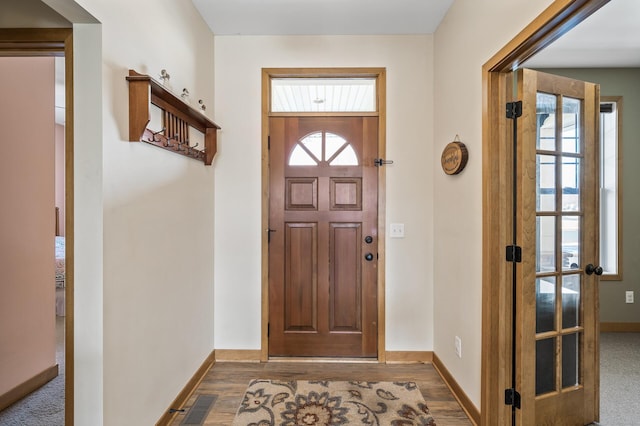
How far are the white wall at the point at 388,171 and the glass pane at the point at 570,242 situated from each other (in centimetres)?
105

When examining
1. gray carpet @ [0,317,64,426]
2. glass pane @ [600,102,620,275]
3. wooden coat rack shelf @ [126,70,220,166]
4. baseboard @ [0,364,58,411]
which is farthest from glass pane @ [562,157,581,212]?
baseboard @ [0,364,58,411]

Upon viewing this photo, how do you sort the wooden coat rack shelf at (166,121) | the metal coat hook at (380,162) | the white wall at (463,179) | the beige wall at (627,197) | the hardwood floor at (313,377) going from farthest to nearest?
the beige wall at (627,197)
the metal coat hook at (380,162)
the hardwood floor at (313,377)
the white wall at (463,179)
the wooden coat rack shelf at (166,121)

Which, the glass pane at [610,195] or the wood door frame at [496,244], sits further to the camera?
the glass pane at [610,195]

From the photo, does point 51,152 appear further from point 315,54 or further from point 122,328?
point 315,54

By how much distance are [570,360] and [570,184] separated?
1017mm

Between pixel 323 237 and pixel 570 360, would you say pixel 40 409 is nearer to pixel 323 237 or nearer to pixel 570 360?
pixel 323 237

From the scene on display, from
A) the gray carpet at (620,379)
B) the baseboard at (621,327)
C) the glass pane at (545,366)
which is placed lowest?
the gray carpet at (620,379)

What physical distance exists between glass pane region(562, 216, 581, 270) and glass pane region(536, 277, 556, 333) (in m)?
0.14

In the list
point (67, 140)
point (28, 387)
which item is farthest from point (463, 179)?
point (28, 387)

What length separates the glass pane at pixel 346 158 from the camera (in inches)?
111

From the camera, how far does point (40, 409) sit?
2.07 metres

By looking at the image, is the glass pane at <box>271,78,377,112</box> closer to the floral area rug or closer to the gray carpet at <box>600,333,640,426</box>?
the floral area rug

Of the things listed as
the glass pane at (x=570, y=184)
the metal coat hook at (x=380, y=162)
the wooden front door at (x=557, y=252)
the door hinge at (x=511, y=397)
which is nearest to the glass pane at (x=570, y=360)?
the wooden front door at (x=557, y=252)

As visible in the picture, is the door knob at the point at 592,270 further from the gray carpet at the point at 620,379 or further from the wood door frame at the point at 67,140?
the wood door frame at the point at 67,140
